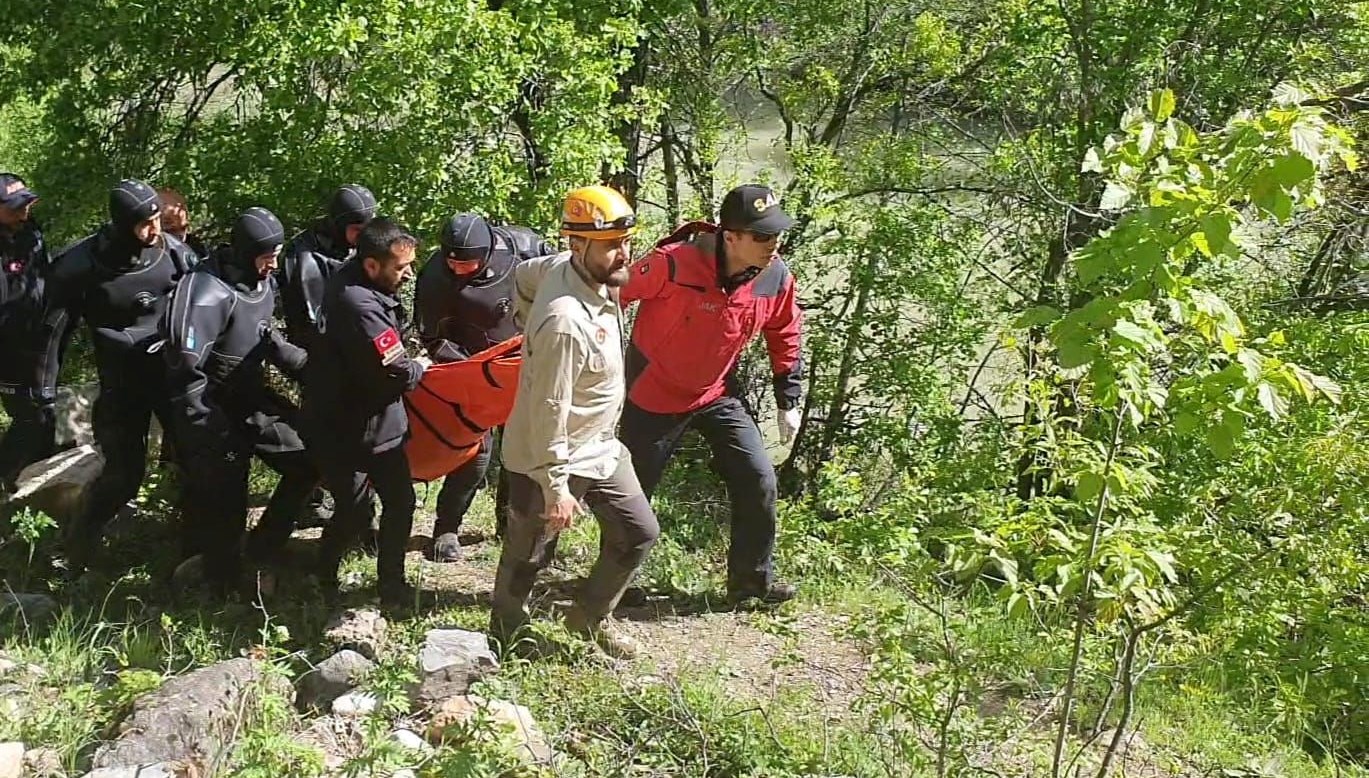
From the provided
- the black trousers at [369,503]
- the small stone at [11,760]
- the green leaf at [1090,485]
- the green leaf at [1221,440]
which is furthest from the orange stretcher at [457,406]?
the green leaf at [1221,440]

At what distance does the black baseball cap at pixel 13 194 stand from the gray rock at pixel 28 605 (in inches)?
71.3

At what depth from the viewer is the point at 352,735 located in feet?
12.8

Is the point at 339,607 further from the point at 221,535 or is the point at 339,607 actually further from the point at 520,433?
the point at 520,433

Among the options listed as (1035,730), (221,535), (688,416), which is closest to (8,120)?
(221,535)

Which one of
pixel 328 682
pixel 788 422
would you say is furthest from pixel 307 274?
pixel 788 422

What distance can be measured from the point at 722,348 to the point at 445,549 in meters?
1.77

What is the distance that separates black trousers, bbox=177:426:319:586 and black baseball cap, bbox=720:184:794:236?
6.61 ft

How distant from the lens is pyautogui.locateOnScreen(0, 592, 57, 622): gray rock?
459cm

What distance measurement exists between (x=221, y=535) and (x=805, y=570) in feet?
8.61

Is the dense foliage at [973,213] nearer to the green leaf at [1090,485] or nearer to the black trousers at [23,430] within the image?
the green leaf at [1090,485]

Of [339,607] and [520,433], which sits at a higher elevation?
[520,433]

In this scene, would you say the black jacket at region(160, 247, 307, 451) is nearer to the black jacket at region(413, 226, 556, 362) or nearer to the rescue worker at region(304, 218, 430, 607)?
the rescue worker at region(304, 218, 430, 607)

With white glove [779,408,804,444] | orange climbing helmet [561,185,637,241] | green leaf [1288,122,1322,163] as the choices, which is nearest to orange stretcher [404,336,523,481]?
orange climbing helmet [561,185,637,241]

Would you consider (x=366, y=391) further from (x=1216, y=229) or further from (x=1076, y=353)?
(x=1216, y=229)
